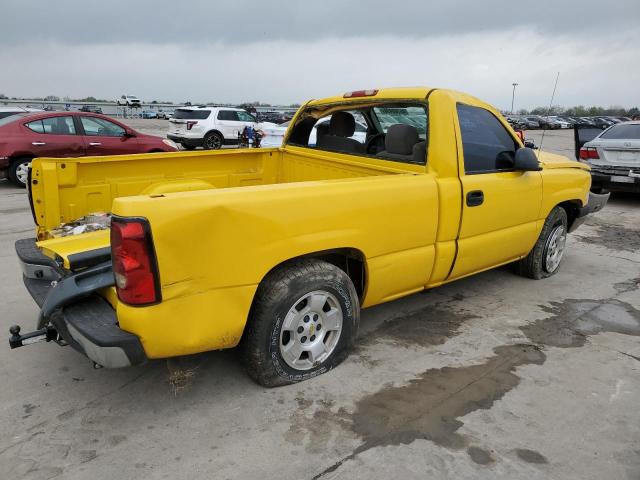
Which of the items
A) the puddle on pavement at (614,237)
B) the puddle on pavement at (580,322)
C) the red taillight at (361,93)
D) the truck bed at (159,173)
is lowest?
the puddle on pavement at (580,322)

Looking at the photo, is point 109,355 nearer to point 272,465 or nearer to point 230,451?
point 230,451

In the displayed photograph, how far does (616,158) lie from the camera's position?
895cm

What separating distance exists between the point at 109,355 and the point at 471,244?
2.70m

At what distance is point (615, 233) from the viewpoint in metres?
7.40

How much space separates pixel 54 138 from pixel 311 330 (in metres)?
8.78

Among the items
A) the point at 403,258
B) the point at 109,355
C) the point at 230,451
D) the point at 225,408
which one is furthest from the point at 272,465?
the point at 403,258

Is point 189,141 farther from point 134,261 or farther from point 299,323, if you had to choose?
point 134,261

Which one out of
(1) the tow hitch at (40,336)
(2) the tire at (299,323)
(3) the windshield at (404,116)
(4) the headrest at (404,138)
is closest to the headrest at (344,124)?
(3) the windshield at (404,116)

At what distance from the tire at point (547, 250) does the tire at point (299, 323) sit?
2.59 meters

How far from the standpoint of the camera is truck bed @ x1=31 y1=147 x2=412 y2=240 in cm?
366

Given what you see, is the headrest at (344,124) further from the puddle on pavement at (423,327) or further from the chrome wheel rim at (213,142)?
the chrome wheel rim at (213,142)

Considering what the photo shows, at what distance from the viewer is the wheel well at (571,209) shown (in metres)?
5.21

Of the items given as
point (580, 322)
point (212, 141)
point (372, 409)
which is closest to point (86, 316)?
point (372, 409)

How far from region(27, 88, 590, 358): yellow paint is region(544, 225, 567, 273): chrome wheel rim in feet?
1.29
